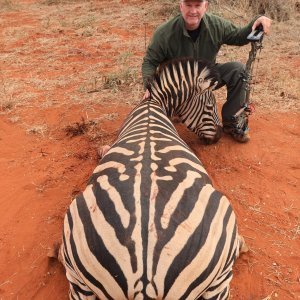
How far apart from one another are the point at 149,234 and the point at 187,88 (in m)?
2.50

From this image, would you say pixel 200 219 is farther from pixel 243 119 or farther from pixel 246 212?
pixel 243 119

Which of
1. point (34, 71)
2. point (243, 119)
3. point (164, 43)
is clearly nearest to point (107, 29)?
point (34, 71)

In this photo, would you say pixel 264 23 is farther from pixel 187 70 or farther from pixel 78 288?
pixel 78 288

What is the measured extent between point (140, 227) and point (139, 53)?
246 inches

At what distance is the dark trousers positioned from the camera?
4.54 m

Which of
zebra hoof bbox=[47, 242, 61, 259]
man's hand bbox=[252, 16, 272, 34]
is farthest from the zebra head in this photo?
zebra hoof bbox=[47, 242, 61, 259]

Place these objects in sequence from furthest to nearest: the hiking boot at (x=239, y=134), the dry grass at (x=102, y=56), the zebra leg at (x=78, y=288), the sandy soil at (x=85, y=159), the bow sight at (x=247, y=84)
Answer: the dry grass at (x=102, y=56)
the hiking boot at (x=239, y=134)
the bow sight at (x=247, y=84)
the sandy soil at (x=85, y=159)
the zebra leg at (x=78, y=288)

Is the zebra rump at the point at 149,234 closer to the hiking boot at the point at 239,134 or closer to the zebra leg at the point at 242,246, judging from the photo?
the zebra leg at the point at 242,246

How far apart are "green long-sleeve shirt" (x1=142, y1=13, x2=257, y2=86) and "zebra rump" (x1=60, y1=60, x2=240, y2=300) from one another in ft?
7.53

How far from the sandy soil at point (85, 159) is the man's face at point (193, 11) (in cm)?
147

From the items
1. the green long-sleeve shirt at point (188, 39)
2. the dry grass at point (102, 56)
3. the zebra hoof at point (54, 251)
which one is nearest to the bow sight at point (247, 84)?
the green long-sleeve shirt at point (188, 39)

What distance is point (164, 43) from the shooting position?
439 centimetres

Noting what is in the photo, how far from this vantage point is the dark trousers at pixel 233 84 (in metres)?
4.54

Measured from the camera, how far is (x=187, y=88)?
403 centimetres
